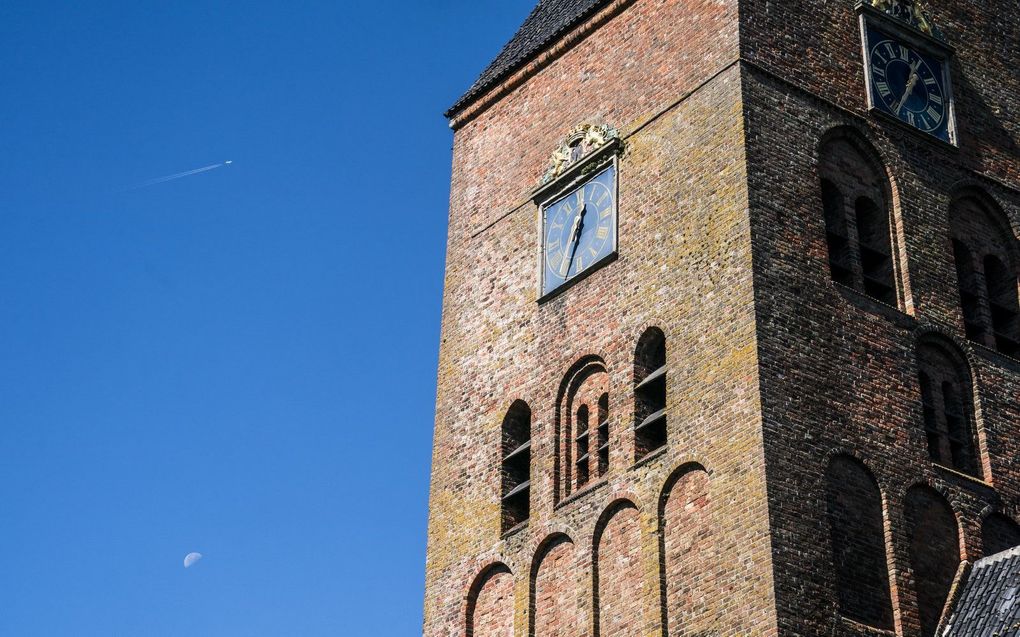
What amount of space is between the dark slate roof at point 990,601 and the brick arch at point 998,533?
0.59 m

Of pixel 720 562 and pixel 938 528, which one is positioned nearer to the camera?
pixel 720 562

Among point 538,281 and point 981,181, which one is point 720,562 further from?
point 981,181

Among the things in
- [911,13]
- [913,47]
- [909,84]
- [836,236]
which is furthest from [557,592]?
[911,13]

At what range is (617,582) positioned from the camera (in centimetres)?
2686

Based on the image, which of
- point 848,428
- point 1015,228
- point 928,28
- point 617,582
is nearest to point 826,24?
point 928,28

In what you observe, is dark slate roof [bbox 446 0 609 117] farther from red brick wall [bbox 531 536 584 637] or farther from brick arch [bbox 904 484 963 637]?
brick arch [bbox 904 484 963 637]

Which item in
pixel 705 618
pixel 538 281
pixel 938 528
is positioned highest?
pixel 538 281

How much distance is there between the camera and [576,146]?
3166 centimetres

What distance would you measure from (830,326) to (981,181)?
5.22m

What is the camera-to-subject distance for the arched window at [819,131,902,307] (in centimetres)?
2844

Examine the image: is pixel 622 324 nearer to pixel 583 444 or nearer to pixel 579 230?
pixel 583 444

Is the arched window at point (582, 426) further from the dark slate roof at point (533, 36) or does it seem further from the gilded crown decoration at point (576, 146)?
the dark slate roof at point (533, 36)

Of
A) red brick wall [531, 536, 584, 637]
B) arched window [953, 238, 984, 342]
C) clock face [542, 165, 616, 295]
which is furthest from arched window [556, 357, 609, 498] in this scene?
arched window [953, 238, 984, 342]

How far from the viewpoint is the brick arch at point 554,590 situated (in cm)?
2747
